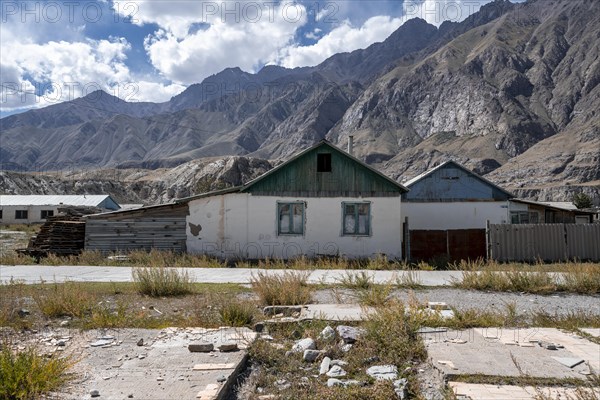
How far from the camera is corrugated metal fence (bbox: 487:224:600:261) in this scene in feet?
67.4

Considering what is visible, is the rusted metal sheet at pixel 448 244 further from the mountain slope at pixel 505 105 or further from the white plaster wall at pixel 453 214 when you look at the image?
the mountain slope at pixel 505 105

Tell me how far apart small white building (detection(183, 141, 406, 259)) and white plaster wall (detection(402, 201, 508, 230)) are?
7719 millimetres

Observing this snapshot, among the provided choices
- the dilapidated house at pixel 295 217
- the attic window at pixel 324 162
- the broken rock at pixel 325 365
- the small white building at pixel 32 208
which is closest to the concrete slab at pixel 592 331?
the broken rock at pixel 325 365

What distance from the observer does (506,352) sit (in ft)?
21.2

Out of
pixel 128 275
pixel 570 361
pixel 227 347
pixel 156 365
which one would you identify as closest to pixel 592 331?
pixel 570 361

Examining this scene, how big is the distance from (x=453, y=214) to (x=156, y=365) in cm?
2510

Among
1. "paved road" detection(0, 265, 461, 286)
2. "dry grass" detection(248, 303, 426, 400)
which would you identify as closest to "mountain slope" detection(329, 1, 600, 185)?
"paved road" detection(0, 265, 461, 286)

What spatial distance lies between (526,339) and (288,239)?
1463 cm

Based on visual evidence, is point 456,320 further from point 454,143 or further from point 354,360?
point 454,143

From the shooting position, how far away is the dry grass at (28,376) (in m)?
4.93

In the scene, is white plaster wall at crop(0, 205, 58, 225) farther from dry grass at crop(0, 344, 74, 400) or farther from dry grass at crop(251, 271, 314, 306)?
dry grass at crop(0, 344, 74, 400)

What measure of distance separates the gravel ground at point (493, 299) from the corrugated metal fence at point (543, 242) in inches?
359

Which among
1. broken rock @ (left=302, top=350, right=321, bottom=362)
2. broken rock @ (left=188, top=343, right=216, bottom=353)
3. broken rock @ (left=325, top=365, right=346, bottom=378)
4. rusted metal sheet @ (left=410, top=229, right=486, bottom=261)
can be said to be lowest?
broken rock @ (left=325, top=365, right=346, bottom=378)

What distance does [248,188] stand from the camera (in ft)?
70.0
